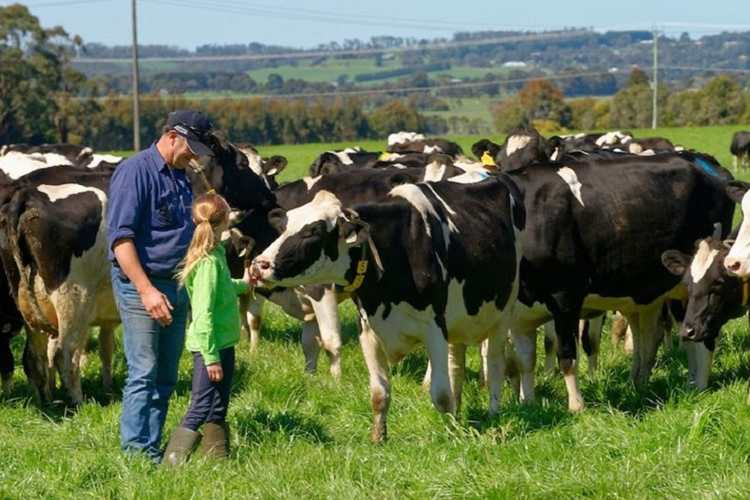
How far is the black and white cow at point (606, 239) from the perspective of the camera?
965cm

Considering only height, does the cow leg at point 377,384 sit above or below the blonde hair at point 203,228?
below

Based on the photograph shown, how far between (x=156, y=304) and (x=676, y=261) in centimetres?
416

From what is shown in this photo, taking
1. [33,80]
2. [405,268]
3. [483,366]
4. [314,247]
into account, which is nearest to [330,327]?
[483,366]

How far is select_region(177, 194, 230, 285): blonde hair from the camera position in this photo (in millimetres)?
7109

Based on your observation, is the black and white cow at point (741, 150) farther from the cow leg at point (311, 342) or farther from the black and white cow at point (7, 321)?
the black and white cow at point (7, 321)

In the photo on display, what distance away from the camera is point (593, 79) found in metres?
173

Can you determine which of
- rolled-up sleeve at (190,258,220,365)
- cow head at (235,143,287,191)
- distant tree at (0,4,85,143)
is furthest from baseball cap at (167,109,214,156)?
distant tree at (0,4,85,143)

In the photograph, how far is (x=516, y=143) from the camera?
13.4m

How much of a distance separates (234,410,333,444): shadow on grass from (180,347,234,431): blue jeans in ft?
1.74

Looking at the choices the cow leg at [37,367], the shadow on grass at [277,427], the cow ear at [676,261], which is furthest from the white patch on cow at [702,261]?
the cow leg at [37,367]

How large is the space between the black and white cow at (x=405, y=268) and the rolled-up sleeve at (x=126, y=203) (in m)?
0.87

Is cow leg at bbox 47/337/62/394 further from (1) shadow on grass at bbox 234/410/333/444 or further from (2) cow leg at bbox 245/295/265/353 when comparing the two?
(2) cow leg at bbox 245/295/265/353

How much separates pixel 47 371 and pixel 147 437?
9.04 feet

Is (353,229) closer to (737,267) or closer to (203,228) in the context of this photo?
(203,228)
